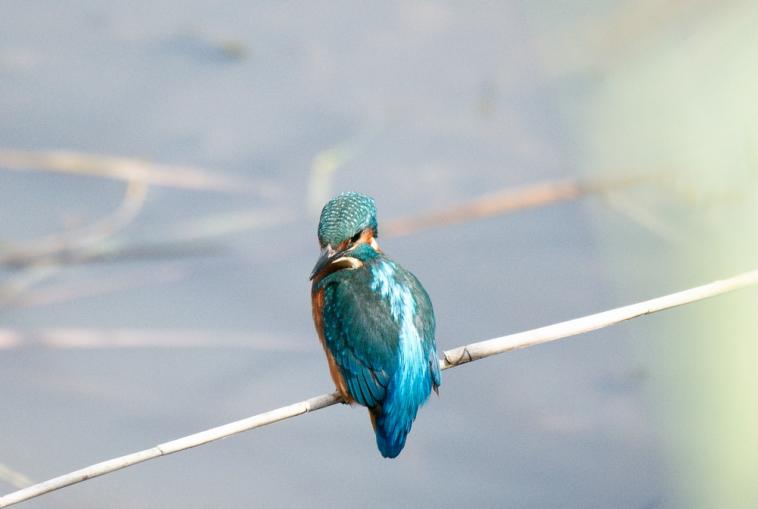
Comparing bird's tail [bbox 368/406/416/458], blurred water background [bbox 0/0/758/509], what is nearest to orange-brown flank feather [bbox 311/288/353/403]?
bird's tail [bbox 368/406/416/458]

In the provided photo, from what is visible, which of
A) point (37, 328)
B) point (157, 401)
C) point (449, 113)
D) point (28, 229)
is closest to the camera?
point (157, 401)

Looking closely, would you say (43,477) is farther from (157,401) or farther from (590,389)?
(590,389)

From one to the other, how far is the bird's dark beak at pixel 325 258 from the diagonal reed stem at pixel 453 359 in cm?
24

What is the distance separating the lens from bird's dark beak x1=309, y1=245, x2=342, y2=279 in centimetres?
212

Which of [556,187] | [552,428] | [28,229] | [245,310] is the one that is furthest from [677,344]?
[28,229]

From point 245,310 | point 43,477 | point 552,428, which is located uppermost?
point 245,310


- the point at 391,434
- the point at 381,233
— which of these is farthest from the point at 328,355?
the point at 381,233

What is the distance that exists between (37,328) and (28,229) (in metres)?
0.36

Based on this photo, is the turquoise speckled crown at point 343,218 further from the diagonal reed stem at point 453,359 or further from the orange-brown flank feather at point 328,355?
the diagonal reed stem at point 453,359

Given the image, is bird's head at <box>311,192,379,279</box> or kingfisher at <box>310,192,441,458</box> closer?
kingfisher at <box>310,192,441,458</box>

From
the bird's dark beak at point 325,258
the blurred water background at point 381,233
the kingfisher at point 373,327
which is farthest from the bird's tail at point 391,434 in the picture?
the blurred water background at point 381,233

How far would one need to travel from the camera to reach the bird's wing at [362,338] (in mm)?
2113

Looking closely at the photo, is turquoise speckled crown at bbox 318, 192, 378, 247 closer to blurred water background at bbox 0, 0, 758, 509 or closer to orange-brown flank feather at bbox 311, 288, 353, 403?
orange-brown flank feather at bbox 311, 288, 353, 403

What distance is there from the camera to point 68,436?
2793mm
